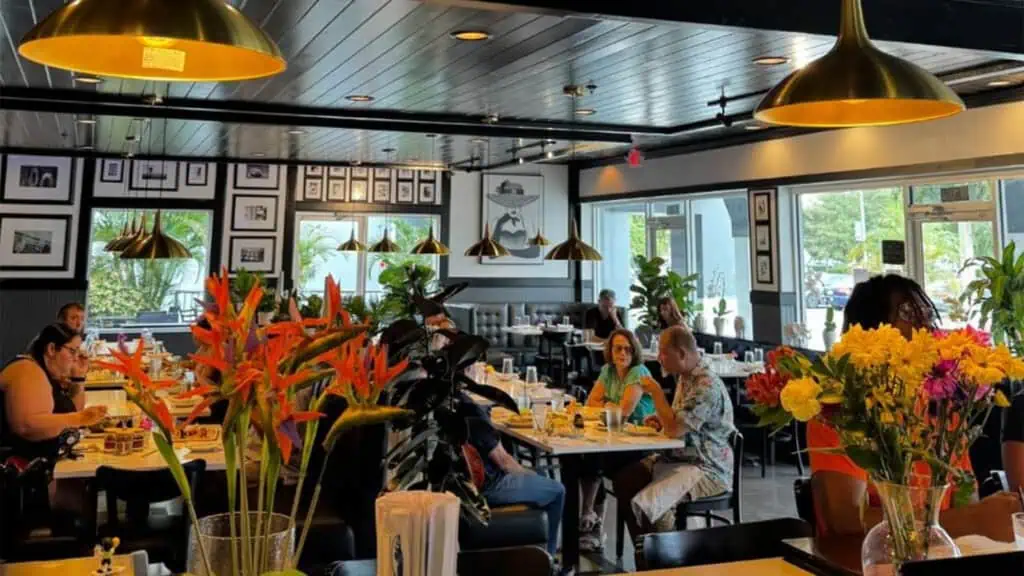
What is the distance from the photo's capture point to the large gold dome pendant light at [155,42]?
4.16ft

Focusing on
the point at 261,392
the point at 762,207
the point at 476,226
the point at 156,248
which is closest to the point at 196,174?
the point at 476,226

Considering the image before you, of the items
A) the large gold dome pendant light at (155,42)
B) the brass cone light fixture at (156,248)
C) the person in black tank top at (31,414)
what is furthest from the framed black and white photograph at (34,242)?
the large gold dome pendant light at (155,42)

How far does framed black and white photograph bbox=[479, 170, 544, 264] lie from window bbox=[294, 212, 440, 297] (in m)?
0.92

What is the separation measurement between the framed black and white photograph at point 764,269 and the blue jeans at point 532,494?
5041mm

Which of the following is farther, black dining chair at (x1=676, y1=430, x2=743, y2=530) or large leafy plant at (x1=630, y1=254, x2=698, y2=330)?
large leafy plant at (x1=630, y1=254, x2=698, y2=330)

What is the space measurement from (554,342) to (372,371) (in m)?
9.12

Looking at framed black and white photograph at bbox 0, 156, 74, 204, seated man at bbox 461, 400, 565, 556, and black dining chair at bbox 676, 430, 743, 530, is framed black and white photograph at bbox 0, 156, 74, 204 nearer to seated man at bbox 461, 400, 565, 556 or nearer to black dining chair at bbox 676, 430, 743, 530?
seated man at bbox 461, 400, 565, 556

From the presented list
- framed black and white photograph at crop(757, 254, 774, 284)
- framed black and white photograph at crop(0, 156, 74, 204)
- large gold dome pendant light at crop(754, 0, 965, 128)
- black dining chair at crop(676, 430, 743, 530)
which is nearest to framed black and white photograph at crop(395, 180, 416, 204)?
framed black and white photograph at crop(0, 156, 74, 204)

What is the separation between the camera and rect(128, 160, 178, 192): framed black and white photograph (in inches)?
392

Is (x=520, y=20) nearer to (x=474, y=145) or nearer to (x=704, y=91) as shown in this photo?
(x=704, y=91)

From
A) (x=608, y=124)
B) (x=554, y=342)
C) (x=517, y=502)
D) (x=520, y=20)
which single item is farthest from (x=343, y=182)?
(x=517, y=502)

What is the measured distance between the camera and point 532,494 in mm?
3822

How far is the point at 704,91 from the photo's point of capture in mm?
5816

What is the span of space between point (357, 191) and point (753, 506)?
766 centimetres
